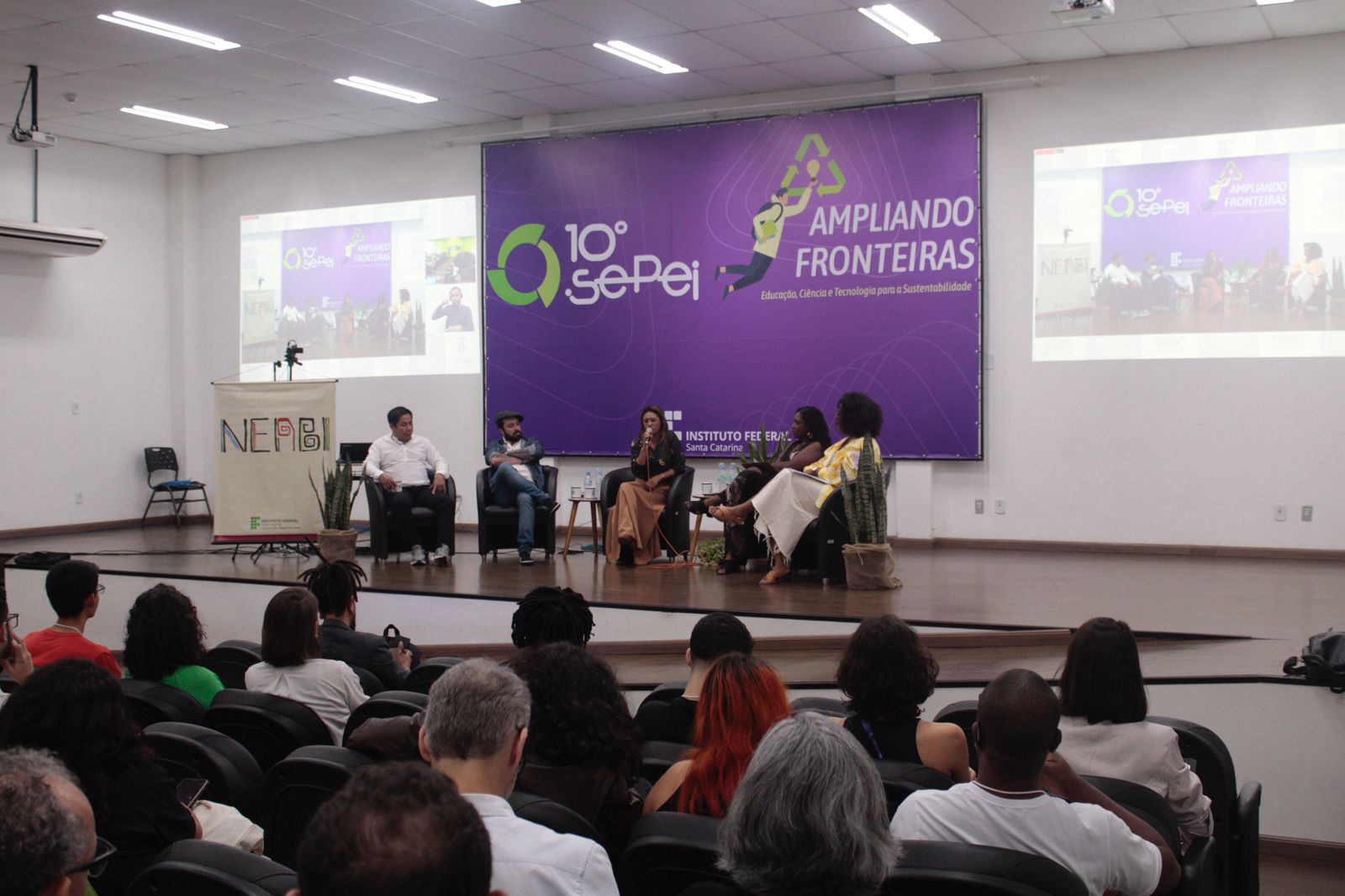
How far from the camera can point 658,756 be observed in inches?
109

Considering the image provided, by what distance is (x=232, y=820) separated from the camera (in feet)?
8.05


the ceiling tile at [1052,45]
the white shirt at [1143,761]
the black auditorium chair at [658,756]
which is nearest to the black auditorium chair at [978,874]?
the black auditorium chair at [658,756]

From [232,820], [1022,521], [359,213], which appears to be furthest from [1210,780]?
[359,213]

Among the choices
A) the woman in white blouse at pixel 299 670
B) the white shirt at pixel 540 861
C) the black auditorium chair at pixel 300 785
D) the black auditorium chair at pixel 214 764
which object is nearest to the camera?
the white shirt at pixel 540 861

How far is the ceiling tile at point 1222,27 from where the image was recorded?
7965 mm

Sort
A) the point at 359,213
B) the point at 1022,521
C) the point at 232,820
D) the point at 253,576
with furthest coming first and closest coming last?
the point at 359,213 → the point at 1022,521 → the point at 253,576 → the point at 232,820

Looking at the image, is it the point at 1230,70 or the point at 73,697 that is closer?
the point at 73,697

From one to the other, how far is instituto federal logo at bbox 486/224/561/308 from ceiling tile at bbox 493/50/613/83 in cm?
170

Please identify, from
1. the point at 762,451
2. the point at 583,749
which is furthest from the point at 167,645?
the point at 762,451

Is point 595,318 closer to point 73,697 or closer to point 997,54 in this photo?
point 997,54

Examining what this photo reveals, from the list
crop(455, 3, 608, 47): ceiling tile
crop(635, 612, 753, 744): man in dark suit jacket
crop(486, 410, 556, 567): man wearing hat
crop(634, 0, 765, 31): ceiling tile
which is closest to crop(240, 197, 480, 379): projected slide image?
crop(486, 410, 556, 567): man wearing hat

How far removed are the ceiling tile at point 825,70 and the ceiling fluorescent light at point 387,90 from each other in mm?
3198

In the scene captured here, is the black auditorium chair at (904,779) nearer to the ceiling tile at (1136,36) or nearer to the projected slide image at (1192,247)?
the ceiling tile at (1136,36)

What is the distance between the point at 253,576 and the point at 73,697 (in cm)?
617
